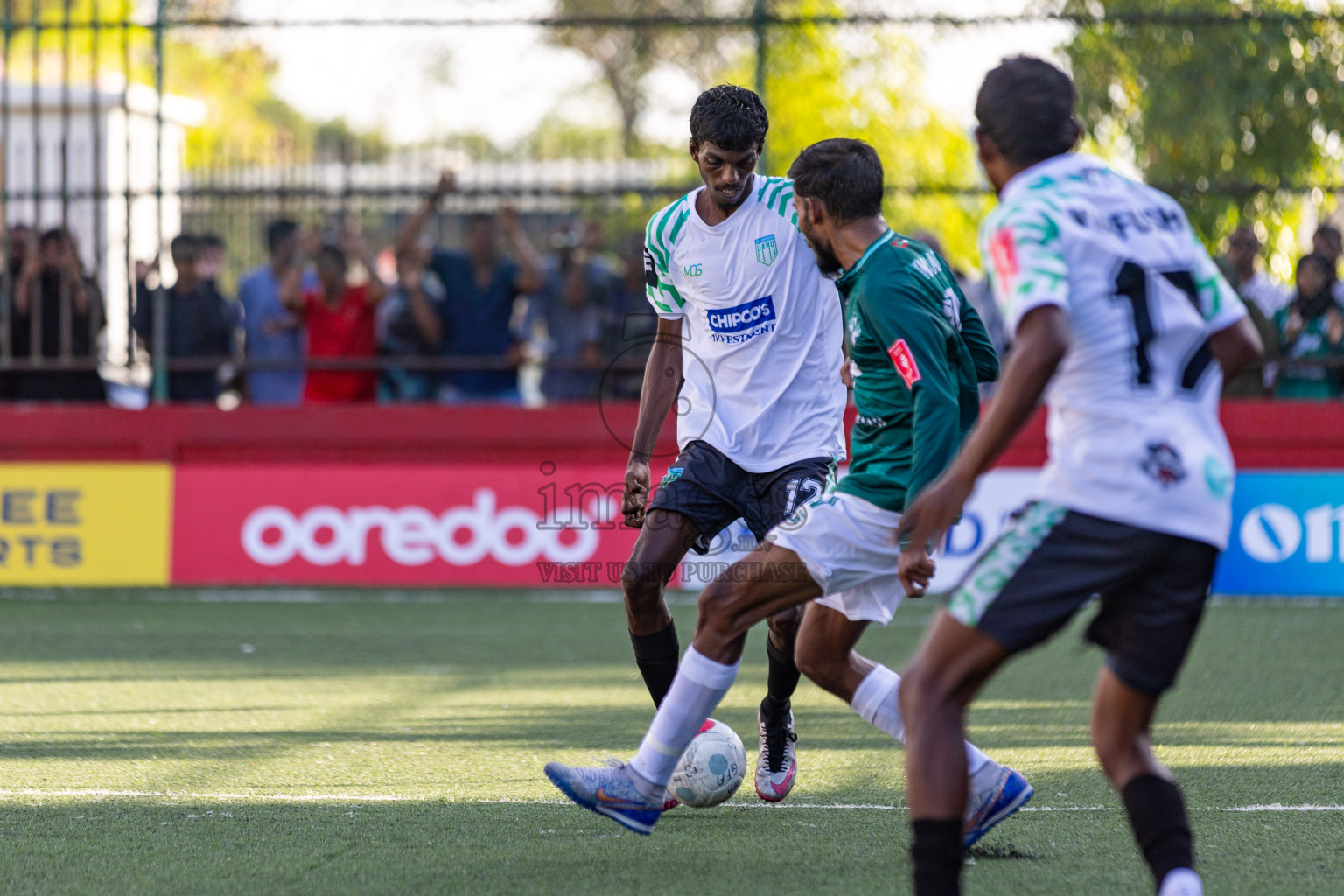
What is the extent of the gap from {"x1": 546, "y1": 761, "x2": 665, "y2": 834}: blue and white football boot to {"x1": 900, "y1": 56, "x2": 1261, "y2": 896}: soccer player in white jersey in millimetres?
1231

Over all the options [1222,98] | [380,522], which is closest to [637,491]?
[380,522]

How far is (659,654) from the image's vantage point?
5078mm

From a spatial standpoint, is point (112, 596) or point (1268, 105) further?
point (1268, 105)

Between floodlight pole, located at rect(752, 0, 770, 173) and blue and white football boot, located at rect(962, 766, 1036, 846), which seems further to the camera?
floodlight pole, located at rect(752, 0, 770, 173)

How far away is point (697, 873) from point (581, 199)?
736 cm

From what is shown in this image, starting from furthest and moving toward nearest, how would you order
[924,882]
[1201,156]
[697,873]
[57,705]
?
[1201,156] → [57,705] → [697,873] → [924,882]

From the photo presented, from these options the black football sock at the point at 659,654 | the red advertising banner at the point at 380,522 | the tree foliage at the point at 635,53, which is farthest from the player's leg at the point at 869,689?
the tree foliage at the point at 635,53

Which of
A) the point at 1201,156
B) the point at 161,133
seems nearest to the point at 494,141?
the point at 161,133

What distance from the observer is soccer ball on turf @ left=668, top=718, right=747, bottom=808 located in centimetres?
481

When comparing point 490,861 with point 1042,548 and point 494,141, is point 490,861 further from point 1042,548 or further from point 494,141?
point 494,141

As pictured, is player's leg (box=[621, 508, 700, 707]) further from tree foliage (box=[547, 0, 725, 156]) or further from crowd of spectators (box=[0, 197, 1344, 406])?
tree foliage (box=[547, 0, 725, 156])

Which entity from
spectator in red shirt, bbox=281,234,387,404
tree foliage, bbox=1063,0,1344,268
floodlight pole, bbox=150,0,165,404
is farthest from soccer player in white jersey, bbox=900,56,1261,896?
floodlight pole, bbox=150,0,165,404

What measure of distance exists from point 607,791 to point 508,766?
53.7 inches

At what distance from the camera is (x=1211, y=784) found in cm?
525
